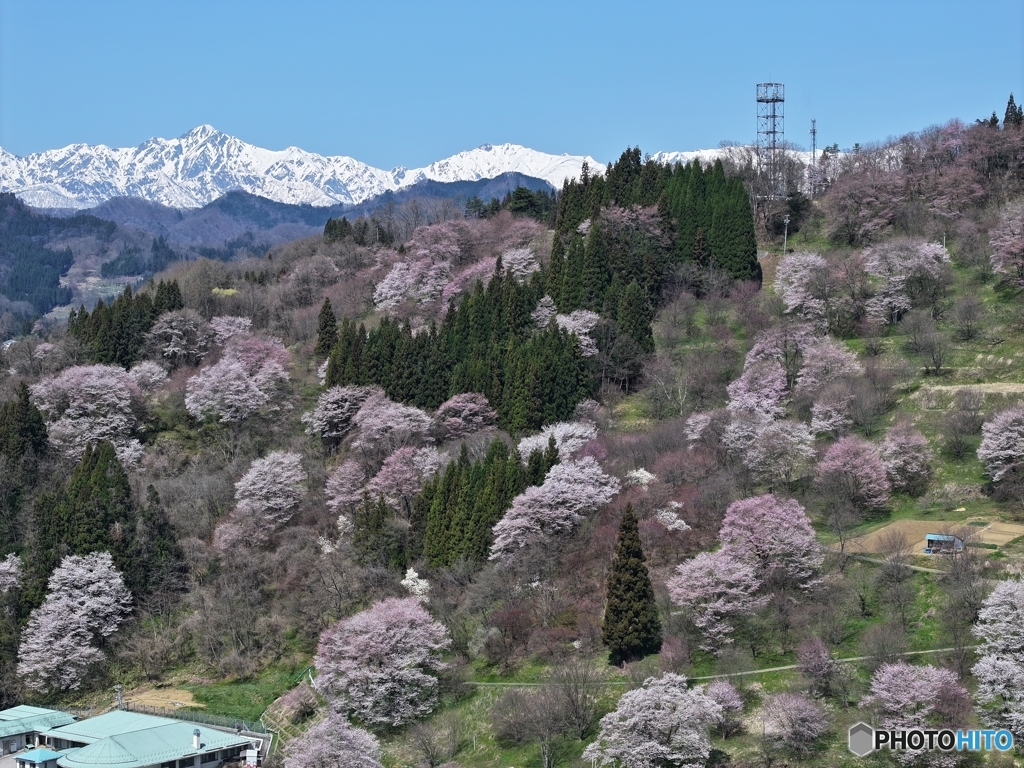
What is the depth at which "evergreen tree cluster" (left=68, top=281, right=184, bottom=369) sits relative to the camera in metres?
90.8

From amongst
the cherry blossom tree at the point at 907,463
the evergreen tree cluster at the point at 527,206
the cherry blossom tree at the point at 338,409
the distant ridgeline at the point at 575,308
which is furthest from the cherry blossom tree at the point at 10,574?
the evergreen tree cluster at the point at 527,206

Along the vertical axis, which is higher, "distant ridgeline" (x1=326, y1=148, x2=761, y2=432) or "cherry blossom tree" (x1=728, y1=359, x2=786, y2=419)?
"distant ridgeline" (x1=326, y1=148, x2=761, y2=432)

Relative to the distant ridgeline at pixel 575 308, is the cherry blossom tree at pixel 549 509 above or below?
below

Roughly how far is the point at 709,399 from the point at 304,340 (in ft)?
113

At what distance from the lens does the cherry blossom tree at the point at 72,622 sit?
6462 centimetres

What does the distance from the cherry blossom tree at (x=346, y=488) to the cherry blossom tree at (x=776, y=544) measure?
2451 centimetres

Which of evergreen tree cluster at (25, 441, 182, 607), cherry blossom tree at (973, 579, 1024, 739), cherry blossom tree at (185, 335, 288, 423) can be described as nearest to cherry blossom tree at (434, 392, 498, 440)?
cherry blossom tree at (185, 335, 288, 423)

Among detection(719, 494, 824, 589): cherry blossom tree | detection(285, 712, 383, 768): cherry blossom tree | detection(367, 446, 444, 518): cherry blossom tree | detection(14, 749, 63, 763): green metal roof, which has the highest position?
detection(367, 446, 444, 518): cherry blossom tree

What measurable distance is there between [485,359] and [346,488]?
13.2 m

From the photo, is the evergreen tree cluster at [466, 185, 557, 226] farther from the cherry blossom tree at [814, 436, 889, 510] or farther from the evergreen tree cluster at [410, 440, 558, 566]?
the cherry blossom tree at [814, 436, 889, 510]

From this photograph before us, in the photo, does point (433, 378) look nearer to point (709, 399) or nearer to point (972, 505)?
point (709, 399)

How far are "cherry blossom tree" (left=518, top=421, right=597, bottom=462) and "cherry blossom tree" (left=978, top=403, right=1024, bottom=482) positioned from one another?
20.5 metres

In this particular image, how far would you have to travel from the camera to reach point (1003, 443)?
57.3 m

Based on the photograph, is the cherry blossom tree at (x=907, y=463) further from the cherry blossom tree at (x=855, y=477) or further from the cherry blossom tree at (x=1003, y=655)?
the cherry blossom tree at (x=1003, y=655)
